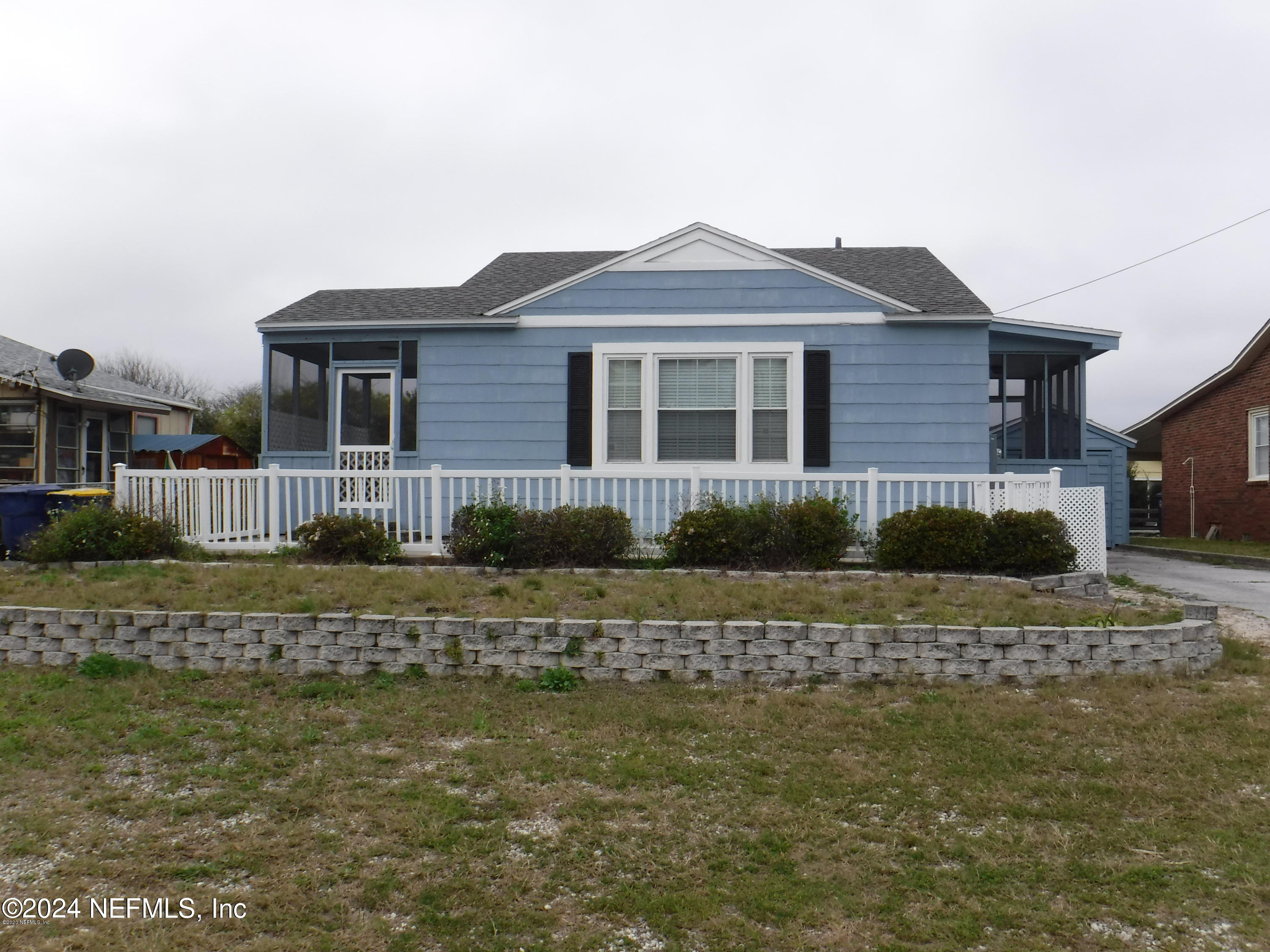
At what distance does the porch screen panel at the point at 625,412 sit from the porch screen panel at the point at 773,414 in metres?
1.36

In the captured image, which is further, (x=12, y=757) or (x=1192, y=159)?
(x=1192, y=159)

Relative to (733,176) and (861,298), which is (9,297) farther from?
(861,298)

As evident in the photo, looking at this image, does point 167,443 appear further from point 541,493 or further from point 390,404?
point 541,493

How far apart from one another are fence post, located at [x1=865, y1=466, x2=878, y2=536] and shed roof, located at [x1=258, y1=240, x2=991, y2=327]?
8.02 feet

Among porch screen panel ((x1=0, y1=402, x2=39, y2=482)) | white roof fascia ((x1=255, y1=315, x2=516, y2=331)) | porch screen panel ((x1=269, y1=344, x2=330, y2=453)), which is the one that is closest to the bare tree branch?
porch screen panel ((x1=0, y1=402, x2=39, y2=482))

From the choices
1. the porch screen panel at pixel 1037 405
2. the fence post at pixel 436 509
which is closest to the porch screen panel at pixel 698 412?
the fence post at pixel 436 509

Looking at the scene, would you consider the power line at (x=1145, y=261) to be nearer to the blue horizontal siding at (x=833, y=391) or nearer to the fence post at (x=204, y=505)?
the blue horizontal siding at (x=833, y=391)

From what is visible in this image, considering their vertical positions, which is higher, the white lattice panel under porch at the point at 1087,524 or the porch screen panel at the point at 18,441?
the porch screen panel at the point at 18,441

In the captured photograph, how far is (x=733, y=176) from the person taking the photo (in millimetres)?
14961

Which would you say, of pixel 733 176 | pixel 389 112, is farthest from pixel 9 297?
pixel 733 176

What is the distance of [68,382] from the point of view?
1559 cm

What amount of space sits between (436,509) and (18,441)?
445 inches

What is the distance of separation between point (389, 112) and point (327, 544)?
8.61 metres

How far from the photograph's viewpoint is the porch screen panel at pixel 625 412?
9.73 metres
